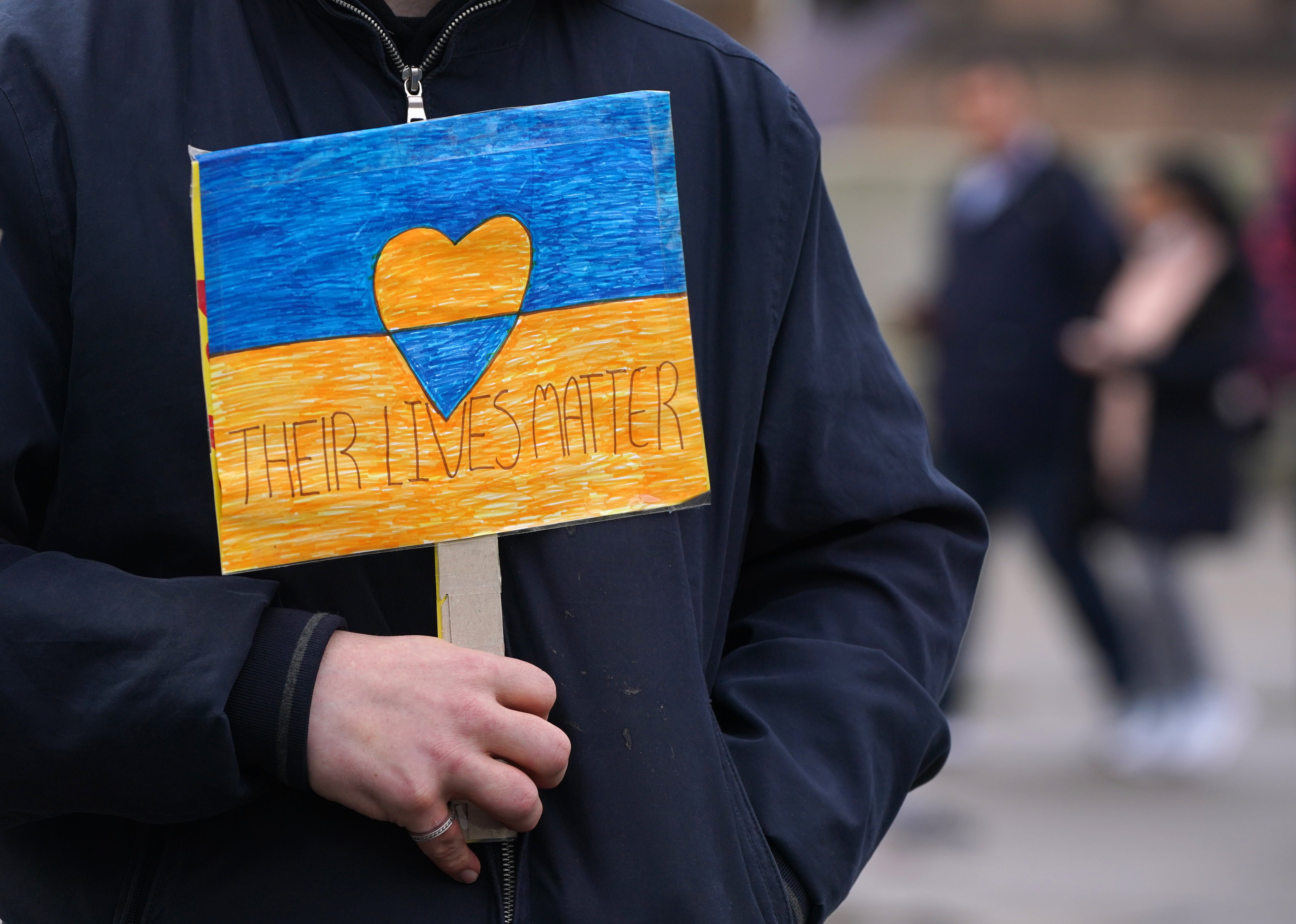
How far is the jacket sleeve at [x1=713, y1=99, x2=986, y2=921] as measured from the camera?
1.39 metres

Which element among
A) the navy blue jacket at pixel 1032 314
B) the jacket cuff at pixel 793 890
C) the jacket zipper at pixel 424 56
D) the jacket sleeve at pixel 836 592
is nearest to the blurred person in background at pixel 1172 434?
the navy blue jacket at pixel 1032 314

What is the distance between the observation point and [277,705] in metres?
1.16

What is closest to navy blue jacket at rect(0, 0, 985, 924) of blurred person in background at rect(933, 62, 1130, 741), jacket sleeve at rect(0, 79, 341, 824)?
jacket sleeve at rect(0, 79, 341, 824)

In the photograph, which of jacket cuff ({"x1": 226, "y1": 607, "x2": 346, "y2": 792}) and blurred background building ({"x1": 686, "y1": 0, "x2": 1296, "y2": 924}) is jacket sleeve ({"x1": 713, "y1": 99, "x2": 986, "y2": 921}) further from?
blurred background building ({"x1": 686, "y1": 0, "x2": 1296, "y2": 924})

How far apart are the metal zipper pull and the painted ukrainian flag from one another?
70 mm

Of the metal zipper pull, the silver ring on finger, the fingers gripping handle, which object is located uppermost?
the metal zipper pull

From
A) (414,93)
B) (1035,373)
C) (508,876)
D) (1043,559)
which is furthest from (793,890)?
(1043,559)

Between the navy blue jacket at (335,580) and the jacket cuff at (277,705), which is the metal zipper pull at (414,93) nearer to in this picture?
the navy blue jacket at (335,580)

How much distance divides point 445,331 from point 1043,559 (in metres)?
4.65

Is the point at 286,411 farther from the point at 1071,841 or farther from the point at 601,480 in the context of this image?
the point at 1071,841

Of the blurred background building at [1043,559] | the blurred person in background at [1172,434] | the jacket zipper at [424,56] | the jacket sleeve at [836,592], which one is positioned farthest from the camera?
the blurred person in background at [1172,434]

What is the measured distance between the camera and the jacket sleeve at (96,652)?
3.75 ft

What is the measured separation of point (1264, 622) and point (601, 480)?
23.1 feet

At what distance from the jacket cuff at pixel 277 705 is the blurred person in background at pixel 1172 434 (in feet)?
14.7
